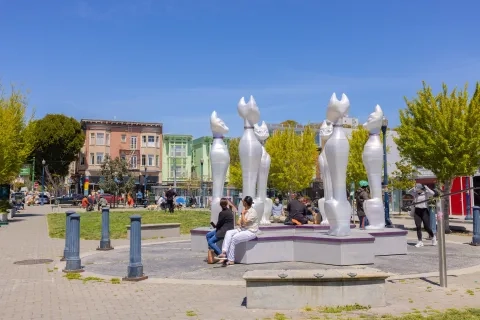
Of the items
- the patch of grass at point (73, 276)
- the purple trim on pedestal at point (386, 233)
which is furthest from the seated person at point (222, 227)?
the purple trim on pedestal at point (386, 233)

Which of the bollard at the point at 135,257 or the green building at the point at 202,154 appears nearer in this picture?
the bollard at the point at 135,257

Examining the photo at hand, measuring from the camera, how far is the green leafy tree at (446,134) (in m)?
17.9

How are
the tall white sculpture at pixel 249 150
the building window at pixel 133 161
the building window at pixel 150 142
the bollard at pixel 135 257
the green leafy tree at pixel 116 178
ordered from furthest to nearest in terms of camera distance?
the building window at pixel 150 142 → the building window at pixel 133 161 → the green leafy tree at pixel 116 178 → the tall white sculpture at pixel 249 150 → the bollard at pixel 135 257

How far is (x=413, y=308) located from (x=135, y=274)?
15.9ft

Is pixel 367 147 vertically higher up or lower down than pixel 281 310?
higher up

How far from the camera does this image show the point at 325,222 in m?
14.0

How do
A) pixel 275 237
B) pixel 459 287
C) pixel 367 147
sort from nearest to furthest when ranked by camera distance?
pixel 459 287 → pixel 275 237 → pixel 367 147

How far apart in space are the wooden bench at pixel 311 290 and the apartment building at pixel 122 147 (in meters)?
59.8

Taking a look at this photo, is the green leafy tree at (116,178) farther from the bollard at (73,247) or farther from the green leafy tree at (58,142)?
the bollard at (73,247)

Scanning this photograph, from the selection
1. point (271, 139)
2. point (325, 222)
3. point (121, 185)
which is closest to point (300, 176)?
point (271, 139)

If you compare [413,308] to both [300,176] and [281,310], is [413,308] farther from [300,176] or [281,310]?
[300,176]

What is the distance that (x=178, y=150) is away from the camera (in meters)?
76.4

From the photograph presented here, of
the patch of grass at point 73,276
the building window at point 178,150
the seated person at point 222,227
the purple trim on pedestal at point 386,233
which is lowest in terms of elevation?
the patch of grass at point 73,276

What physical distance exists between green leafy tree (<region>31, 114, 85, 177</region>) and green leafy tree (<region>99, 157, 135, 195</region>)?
60.1ft
